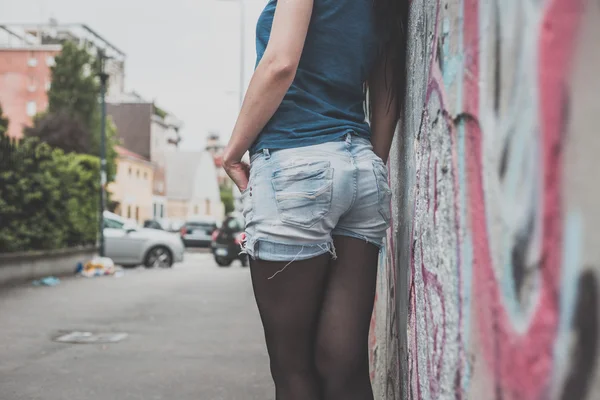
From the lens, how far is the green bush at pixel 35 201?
45.3 ft

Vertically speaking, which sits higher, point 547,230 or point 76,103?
point 76,103

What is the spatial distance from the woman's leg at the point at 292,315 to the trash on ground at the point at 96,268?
15.6 meters

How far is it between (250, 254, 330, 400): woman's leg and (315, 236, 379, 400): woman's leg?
3 cm

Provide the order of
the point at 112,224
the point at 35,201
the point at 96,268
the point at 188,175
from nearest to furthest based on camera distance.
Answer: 1. the point at 35,201
2. the point at 96,268
3. the point at 112,224
4. the point at 188,175

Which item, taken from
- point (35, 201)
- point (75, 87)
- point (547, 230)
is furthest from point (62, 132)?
point (547, 230)

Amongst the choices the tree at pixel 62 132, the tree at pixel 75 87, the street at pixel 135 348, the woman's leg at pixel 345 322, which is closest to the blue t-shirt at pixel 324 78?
the woman's leg at pixel 345 322

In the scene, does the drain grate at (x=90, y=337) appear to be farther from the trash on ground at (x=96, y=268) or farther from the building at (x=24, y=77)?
the building at (x=24, y=77)

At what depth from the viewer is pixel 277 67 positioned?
2.01 meters

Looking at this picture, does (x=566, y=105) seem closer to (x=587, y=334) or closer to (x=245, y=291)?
(x=587, y=334)

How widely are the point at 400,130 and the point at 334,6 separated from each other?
65 cm

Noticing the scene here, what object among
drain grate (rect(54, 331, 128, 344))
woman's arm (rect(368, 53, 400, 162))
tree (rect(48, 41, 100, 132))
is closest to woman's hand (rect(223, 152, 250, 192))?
woman's arm (rect(368, 53, 400, 162))

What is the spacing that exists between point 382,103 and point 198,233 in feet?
121

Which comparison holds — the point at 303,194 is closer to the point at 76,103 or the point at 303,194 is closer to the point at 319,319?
the point at 319,319

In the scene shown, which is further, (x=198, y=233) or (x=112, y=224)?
(x=198, y=233)
